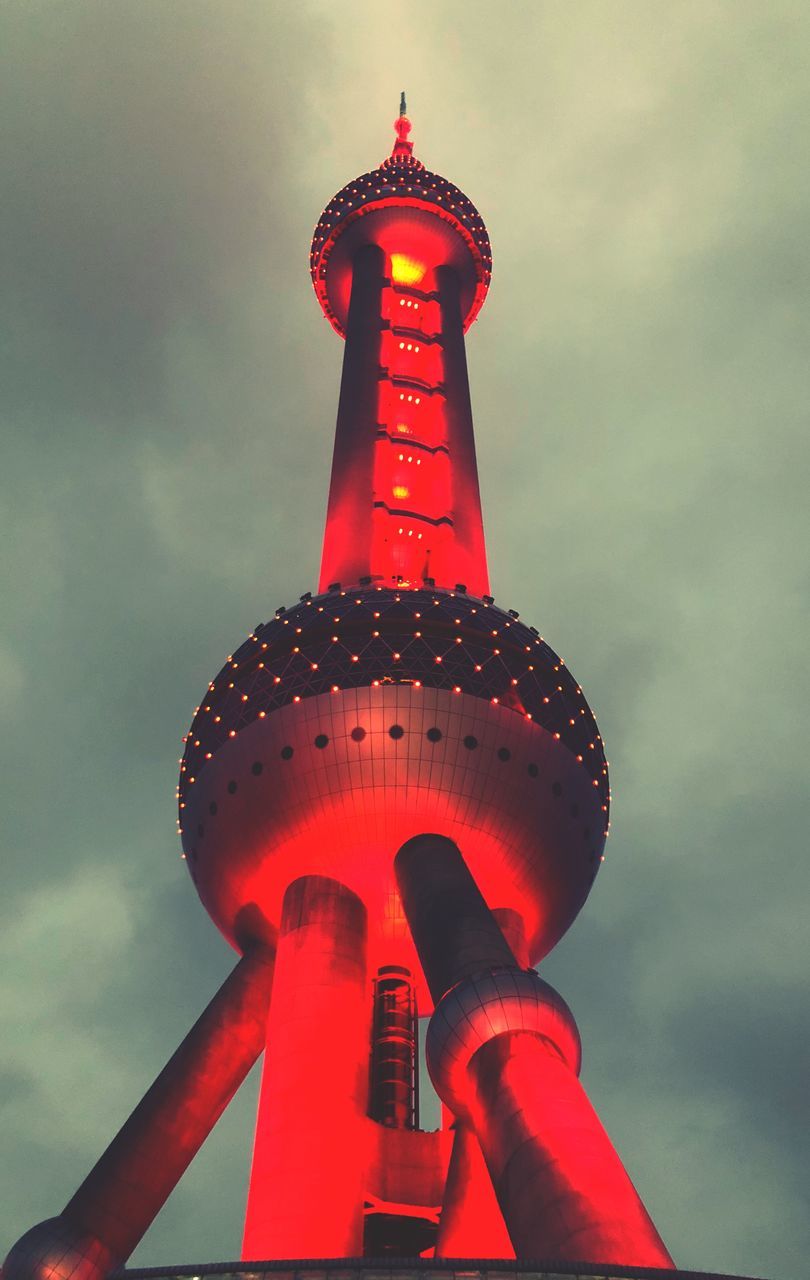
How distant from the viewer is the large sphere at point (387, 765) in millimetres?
43594

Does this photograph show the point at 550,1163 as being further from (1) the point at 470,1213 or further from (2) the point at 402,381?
(2) the point at 402,381

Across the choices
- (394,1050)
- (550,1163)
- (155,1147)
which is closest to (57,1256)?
(155,1147)

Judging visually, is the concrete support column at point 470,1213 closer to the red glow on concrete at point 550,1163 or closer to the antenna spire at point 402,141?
the red glow on concrete at point 550,1163

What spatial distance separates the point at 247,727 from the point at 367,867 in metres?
6.48

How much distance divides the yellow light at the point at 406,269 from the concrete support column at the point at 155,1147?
4155 cm

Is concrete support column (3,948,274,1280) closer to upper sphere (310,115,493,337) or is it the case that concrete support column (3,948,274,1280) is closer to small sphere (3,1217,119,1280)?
small sphere (3,1217,119,1280)

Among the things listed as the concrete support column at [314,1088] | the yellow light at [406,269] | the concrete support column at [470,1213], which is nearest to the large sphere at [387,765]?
the concrete support column at [314,1088]

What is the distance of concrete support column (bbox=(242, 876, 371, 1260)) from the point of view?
118ft

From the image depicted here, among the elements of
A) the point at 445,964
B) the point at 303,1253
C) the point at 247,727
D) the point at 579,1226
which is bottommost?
the point at 579,1226

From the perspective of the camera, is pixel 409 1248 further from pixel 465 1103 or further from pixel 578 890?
pixel 578 890

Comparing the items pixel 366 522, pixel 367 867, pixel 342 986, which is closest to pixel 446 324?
pixel 366 522

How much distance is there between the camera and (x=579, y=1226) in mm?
27875

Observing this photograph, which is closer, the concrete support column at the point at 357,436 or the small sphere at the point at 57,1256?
the small sphere at the point at 57,1256

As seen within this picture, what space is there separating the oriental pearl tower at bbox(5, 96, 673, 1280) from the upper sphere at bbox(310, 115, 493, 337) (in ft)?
70.9
